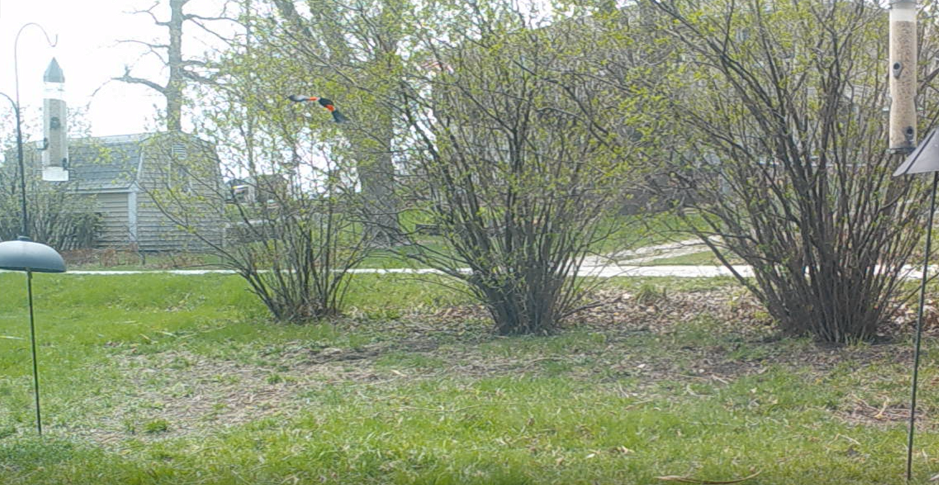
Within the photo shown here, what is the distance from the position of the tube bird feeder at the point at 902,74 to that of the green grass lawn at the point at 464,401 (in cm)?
164

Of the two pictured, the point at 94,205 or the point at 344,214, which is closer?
the point at 344,214

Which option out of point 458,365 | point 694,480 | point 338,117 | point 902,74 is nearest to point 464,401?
point 458,365

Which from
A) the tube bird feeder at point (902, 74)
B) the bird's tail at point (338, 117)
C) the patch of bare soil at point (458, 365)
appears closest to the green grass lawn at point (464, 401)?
the patch of bare soil at point (458, 365)

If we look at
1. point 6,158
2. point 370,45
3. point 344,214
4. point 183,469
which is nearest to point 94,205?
point 6,158

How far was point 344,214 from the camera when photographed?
9727 mm

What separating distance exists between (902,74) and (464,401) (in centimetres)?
327

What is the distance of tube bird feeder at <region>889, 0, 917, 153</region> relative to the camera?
5.14m

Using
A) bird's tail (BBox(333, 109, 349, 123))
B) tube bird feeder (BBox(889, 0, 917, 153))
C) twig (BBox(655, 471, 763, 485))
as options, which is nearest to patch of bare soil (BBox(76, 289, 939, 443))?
twig (BBox(655, 471, 763, 485))

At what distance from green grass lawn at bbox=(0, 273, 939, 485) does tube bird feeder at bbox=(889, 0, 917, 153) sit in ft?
5.37

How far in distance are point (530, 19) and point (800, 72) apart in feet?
7.26

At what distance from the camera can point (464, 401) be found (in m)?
6.18

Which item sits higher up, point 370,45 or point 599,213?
point 370,45

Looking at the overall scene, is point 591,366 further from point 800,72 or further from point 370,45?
point 370,45

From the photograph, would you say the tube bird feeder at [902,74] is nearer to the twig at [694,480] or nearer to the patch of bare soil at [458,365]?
the patch of bare soil at [458,365]
